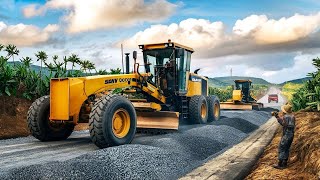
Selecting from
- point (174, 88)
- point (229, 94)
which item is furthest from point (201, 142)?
point (229, 94)

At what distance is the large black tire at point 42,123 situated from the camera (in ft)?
29.3

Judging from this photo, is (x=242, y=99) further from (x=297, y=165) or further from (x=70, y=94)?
(x=70, y=94)

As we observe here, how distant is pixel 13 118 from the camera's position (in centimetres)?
1280

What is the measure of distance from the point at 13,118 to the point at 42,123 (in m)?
4.45

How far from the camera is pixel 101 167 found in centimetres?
622

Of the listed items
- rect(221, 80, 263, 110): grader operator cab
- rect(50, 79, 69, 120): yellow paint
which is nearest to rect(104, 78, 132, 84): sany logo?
rect(50, 79, 69, 120): yellow paint

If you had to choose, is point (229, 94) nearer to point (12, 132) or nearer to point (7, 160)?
point (12, 132)

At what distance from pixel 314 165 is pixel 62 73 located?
483 inches

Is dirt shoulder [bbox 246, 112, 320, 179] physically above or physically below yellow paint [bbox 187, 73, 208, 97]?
below

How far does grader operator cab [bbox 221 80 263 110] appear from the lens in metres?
26.0

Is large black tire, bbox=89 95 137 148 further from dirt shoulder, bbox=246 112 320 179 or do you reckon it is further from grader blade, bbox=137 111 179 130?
dirt shoulder, bbox=246 112 320 179

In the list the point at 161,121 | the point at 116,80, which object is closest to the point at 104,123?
the point at 116,80

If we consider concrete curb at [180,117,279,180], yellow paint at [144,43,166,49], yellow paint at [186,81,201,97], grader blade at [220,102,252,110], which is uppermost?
yellow paint at [144,43,166,49]

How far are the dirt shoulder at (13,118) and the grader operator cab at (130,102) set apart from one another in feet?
9.63
